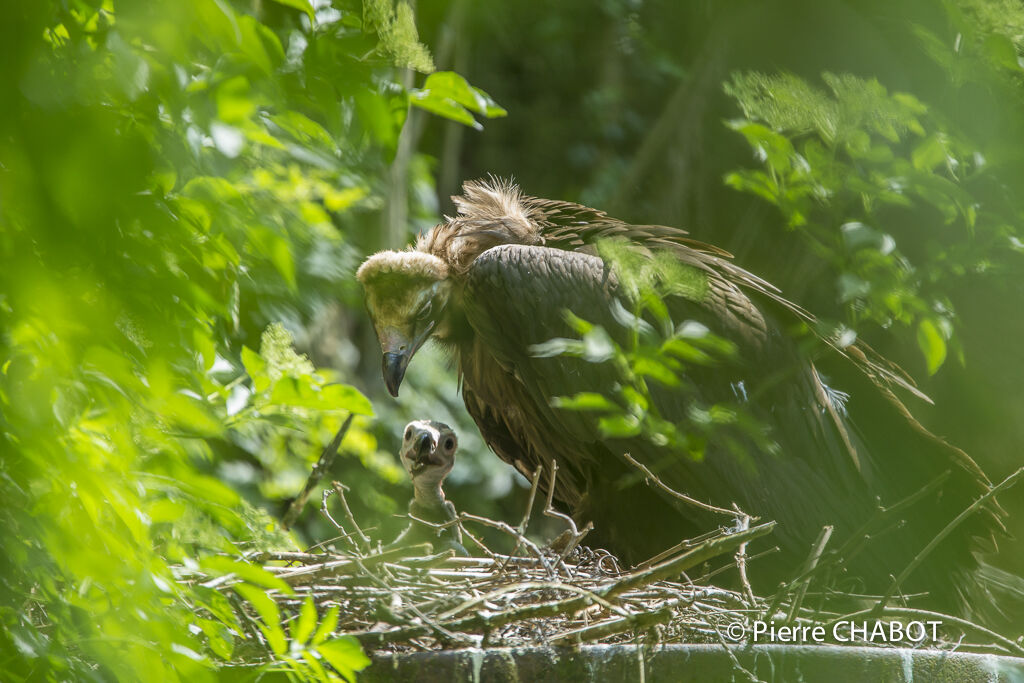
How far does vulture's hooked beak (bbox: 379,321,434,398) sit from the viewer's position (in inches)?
115

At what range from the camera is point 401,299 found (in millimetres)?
2977

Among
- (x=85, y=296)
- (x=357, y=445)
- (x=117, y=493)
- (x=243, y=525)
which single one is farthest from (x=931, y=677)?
(x=357, y=445)

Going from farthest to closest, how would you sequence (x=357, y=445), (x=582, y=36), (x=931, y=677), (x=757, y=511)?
(x=582, y=36)
(x=357, y=445)
(x=757, y=511)
(x=931, y=677)

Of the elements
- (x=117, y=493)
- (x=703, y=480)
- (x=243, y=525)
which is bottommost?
(x=703, y=480)

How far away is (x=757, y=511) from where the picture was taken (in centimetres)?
275

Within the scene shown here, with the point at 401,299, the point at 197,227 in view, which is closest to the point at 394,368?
the point at 401,299

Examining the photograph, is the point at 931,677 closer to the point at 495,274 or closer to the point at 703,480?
the point at 703,480

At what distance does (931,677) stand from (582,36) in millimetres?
4869

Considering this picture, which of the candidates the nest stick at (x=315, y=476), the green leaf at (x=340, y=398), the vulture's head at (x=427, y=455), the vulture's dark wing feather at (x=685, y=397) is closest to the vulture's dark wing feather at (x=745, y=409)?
the vulture's dark wing feather at (x=685, y=397)

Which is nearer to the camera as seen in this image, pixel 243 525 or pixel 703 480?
pixel 243 525

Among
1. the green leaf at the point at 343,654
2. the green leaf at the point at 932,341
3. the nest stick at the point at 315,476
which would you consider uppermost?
the green leaf at the point at 932,341

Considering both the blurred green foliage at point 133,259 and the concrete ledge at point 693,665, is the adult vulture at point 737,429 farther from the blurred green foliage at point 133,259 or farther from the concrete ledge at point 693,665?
the blurred green foliage at point 133,259

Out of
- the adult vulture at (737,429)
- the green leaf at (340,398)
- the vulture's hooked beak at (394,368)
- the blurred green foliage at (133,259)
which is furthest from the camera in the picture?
the vulture's hooked beak at (394,368)

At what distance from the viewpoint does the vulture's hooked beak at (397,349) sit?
9.61 ft
